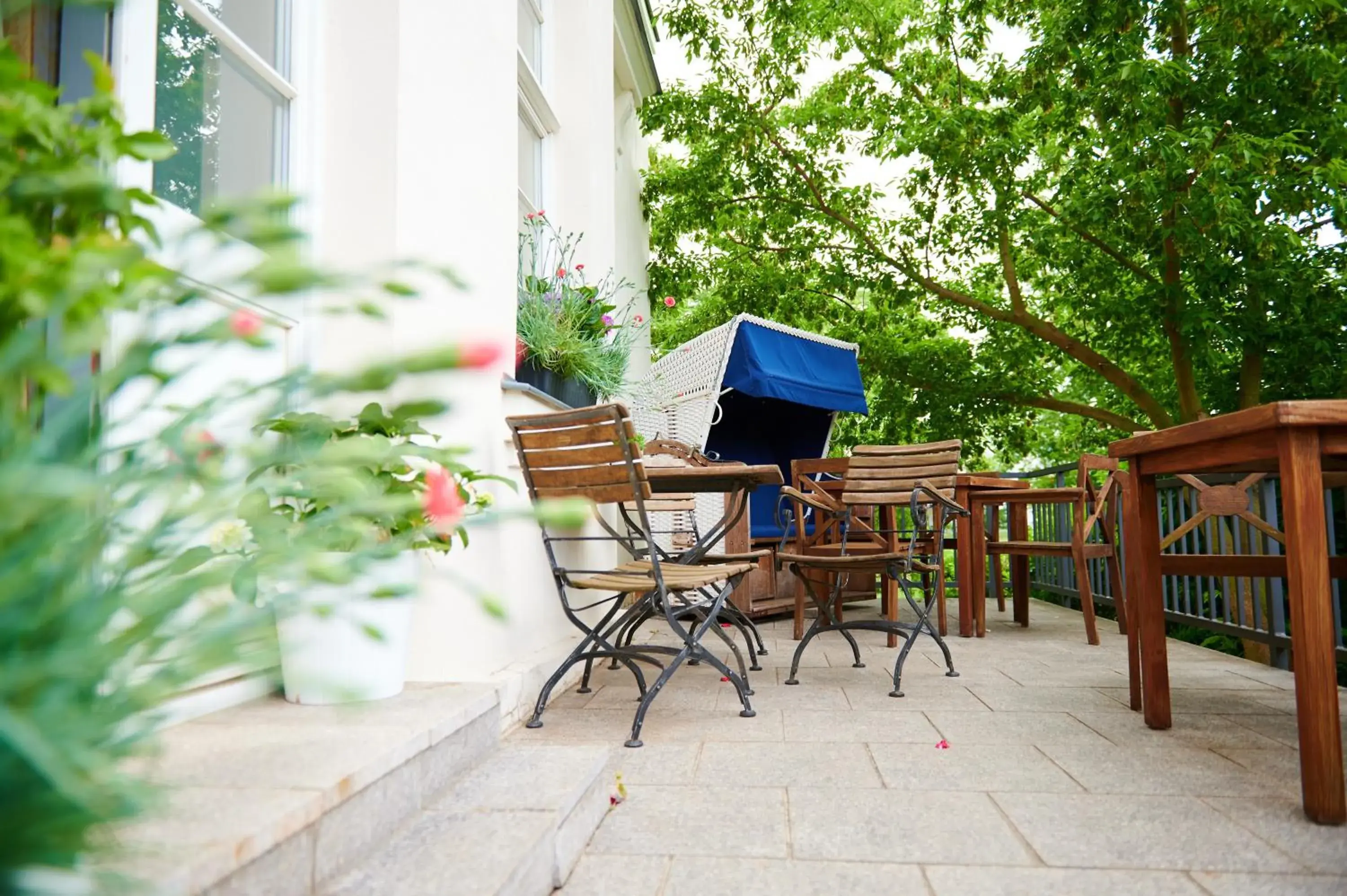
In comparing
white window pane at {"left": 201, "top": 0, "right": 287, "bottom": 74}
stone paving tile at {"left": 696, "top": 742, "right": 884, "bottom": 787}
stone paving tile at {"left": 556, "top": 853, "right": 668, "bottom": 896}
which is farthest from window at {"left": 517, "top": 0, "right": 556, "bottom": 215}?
stone paving tile at {"left": 556, "top": 853, "right": 668, "bottom": 896}

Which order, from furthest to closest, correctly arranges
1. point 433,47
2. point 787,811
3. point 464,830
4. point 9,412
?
point 433,47
point 787,811
point 464,830
point 9,412

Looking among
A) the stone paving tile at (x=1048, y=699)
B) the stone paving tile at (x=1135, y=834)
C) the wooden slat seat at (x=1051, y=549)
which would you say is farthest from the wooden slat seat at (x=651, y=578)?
the wooden slat seat at (x=1051, y=549)

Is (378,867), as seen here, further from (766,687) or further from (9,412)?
(766,687)

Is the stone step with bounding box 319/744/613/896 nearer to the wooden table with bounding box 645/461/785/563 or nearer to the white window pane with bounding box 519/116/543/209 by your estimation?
the wooden table with bounding box 645/461/785/563

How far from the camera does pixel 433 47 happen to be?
99.7 inches

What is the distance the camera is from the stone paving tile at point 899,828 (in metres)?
1.70

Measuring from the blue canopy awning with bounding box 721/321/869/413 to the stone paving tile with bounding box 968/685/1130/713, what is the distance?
114 inches

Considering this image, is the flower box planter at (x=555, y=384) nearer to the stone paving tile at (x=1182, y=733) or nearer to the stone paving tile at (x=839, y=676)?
the stone paving tile at (x=839, y=676)

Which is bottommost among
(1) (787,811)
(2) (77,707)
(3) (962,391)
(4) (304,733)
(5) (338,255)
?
(1) (787,811)

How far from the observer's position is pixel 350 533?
79 cm

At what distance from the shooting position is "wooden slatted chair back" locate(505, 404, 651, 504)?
8.70 feet

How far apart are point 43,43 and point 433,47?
121cm

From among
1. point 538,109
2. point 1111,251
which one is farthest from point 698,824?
point 1111,251

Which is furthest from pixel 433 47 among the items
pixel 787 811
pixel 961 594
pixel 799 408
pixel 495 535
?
pixel 799 408
